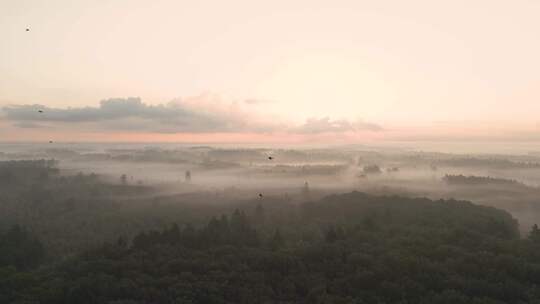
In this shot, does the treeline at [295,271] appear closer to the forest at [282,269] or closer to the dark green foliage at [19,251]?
the forest at [282,269]

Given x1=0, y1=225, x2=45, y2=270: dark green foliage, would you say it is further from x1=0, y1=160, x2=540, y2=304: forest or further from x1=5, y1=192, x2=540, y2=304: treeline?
x1=5, y1=192, x2=540, y2=304: treeline

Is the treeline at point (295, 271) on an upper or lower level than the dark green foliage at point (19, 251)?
upper

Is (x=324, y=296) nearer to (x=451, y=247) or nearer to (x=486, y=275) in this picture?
(x=486, y=275)

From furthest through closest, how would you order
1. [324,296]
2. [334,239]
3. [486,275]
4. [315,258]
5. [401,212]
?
[401,212] → [334,239] → [315,258] → [486,275] → [324,296]

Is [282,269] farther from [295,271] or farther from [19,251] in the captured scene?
[19,251]

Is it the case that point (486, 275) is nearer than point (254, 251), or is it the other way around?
point (486, 275)

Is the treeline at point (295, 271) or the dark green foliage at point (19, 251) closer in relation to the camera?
the treeline at point (295, 271)

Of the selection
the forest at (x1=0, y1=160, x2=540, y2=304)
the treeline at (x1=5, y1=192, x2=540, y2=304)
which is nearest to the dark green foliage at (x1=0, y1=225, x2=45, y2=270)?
the forest at (x1=0, y1=160, x2=540, y2=304)

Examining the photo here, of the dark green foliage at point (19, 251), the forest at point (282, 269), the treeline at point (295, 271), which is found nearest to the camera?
the treeline at point (295, 271)

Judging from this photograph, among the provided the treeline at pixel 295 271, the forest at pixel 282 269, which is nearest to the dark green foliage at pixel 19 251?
the forest at pixel 282 269

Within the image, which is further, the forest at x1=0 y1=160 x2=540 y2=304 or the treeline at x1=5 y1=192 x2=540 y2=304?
the forest at x1=0 y1=160 x2=540 y2=304

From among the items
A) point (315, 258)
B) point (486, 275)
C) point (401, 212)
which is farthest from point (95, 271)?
point (401, 212)
